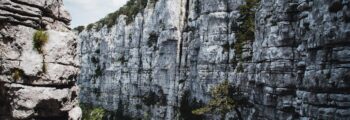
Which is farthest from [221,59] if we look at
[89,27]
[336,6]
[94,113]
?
[89,27]

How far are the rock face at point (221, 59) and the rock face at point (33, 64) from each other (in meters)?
15.3

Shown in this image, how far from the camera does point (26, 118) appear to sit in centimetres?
1533

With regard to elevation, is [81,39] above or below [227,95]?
above

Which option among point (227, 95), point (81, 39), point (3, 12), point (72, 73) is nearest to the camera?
point (3, 12)

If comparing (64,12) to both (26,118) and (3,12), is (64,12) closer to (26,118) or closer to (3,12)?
(3,12)

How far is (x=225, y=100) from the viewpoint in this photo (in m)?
44.8

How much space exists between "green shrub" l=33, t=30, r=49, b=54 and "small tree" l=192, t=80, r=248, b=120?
30.9 metres

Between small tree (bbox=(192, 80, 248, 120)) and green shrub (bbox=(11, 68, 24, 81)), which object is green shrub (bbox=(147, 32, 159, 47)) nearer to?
small tree (bbox=(192, 80, 248, 120))

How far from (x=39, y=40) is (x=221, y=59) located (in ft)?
116

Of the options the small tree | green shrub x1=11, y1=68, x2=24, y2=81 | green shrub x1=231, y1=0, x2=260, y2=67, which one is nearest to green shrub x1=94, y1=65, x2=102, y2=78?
the small tree

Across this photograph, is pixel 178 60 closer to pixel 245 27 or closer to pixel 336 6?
pixel 245 27

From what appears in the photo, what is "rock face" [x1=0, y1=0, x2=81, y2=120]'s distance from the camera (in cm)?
1523

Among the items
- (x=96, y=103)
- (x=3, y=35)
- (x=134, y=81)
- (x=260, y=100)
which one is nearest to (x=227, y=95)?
(x=260, y=100)

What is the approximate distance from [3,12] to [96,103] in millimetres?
71469
